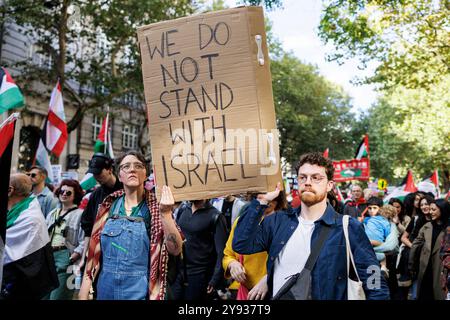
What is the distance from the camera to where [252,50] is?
3402 mm

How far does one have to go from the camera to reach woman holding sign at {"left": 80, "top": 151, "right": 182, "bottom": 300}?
11.5 feet

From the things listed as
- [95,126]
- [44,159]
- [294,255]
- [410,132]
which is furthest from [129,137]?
[294,255]

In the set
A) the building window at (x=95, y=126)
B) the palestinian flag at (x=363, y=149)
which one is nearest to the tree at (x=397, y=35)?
the palestinian flag at (x=363, y=149)

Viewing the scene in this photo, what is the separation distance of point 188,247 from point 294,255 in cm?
239

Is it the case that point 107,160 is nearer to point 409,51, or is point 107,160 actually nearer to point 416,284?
point 416,284

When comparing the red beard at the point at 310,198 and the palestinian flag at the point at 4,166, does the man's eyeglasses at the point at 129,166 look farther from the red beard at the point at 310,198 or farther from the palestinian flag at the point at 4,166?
the red beard at the point at 310,198

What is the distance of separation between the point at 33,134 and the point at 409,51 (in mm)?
17750

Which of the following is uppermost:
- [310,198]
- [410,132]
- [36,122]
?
[36,122]

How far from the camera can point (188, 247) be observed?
17.3 ft

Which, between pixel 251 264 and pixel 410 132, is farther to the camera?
pixel 410 132

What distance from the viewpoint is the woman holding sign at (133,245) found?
138 inches

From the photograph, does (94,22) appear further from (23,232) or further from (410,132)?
(410,132)

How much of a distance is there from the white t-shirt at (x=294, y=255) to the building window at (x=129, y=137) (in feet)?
97.0
